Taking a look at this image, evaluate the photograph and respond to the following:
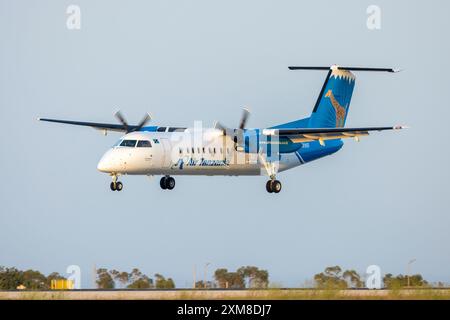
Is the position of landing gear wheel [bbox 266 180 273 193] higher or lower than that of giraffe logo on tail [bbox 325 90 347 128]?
lower

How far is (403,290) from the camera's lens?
29172mm

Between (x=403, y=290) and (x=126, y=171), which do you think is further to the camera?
(x=126, y=171)

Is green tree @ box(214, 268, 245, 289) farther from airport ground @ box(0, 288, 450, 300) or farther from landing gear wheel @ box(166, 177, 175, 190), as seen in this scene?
airport ground @ box(0, 288, 450, 300)

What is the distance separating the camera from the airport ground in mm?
27875

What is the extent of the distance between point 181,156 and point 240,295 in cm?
1336

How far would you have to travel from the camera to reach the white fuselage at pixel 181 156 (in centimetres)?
3966

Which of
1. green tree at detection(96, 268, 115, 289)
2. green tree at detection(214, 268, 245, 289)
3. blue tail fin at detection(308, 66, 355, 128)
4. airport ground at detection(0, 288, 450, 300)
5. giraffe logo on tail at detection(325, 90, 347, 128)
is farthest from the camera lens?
giraffe logo on tail at detection(325, 90, 347, 128)

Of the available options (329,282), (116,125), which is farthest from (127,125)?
(329,282)

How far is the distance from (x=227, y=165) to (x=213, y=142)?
1145 mm

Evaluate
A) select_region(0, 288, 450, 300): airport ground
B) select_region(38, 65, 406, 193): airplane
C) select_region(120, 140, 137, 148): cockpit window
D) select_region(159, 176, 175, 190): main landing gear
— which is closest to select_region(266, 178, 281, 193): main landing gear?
select_region(38, 65, 406, 193): airplane

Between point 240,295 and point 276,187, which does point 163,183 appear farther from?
point 240,295
